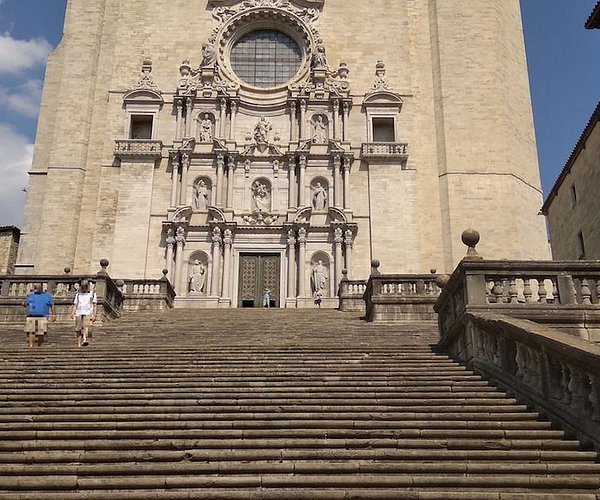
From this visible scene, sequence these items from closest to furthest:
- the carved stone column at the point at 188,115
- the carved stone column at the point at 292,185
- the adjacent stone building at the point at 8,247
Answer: the carved stone column at the point at 292,185
the carved stone column at the point at 188,115
the adjacent stone building at the point at 8,247

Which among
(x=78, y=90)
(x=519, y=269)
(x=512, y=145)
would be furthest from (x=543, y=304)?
(x=78, y=90)

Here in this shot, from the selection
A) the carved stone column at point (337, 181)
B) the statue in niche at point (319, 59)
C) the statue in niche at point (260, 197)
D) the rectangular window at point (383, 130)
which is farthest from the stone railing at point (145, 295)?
the statue in niche at point (319, 59)

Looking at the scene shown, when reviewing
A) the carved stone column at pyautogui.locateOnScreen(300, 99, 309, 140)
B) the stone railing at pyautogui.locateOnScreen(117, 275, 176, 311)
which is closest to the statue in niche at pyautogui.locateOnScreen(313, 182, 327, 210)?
the carved stone column at pyautogui.locateOnScreen(300, 99, 309, 140)

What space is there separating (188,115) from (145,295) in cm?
844

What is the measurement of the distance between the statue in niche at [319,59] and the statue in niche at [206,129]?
4.44 m

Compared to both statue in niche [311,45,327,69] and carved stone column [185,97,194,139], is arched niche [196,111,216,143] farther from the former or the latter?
statue in niche [311,45,327,69]

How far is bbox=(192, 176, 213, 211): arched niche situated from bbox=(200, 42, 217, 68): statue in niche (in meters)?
4.54

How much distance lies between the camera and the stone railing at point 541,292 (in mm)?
8969

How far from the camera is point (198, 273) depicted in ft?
75.4

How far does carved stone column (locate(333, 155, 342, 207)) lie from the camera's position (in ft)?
78.1

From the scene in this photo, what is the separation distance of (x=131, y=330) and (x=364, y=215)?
1193cm

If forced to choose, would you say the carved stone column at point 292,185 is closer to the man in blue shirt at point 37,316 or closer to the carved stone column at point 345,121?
the carved stone column at point 345,121

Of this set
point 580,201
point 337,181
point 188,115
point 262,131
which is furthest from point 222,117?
point 580,201

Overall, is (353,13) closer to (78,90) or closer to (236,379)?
(78,90)
